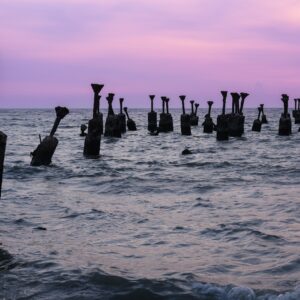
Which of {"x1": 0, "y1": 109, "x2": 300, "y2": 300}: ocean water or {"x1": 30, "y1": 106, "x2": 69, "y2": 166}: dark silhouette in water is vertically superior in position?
{"x1": 30, "y1": 106, "x2": 69, "y2": 166}: dark silhouette in water

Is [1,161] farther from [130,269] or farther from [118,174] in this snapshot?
[118,174]

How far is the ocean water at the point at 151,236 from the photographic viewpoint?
5035 mm

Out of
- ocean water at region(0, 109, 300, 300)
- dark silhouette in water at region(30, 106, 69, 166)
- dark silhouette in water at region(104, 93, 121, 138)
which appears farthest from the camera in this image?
dark silhouette in water at region(104, 93, 121, 138)

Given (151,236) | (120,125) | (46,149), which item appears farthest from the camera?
(120,125)

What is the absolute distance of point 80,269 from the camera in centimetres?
555

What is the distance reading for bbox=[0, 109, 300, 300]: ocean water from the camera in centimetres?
504

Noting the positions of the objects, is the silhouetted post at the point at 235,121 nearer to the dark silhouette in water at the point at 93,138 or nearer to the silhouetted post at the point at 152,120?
the silhouetted post at the point at 152,120

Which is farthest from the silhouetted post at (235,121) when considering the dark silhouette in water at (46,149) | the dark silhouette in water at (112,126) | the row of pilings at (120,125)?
the dark silhouette in water at (46,149)

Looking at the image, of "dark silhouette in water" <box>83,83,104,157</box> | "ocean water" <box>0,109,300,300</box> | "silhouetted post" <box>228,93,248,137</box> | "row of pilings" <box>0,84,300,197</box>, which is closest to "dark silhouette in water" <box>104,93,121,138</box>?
"row of pilings" <box>0,84,300,197</box>

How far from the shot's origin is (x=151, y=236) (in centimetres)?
715

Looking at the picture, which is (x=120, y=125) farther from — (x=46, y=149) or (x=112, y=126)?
(x=46, y=149)

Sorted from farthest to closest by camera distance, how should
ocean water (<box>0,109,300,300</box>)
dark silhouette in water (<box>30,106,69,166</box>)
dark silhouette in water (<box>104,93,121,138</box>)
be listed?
dark silhouette in water (<box>104,93,121,138</box>), dark silhouette in water (<box>30,106,69,166</box>), ocean water (<box>0,109,300,300</box>)

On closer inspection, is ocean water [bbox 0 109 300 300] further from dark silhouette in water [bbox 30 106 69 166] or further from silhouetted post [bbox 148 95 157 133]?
silhouetted post [bbox 148 95 157 133]

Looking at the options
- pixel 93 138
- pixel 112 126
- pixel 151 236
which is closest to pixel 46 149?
pixel 93 138
